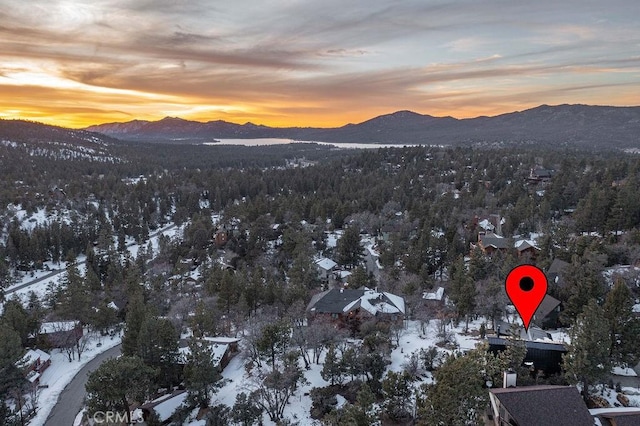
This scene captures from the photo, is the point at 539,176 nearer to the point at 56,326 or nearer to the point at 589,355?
the point at 589,355

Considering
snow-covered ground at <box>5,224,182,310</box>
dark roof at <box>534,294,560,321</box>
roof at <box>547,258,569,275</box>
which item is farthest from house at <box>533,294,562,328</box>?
snow-covered ground at <box>5,224,182,310</box>

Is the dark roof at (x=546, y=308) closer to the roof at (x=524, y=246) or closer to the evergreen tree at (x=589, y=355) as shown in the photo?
the evergreen tree at (x=589, y=355)

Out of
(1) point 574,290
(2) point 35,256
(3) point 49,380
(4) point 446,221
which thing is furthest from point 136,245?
(1) point 574,290

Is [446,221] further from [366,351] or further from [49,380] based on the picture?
[49,380]

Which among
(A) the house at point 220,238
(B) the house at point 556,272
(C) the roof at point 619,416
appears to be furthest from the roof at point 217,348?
(A) the house at point 220,238

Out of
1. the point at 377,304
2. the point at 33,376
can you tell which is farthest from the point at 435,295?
the point at 33,376
